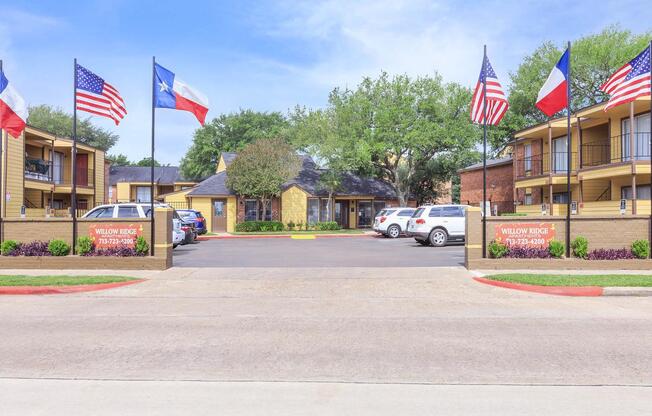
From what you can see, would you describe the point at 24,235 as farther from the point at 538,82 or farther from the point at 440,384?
the point at 538,82

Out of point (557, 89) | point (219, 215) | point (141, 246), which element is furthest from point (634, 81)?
point (219, 215)

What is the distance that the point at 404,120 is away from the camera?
3634 cm

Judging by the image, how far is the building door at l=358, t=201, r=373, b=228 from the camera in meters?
43.4

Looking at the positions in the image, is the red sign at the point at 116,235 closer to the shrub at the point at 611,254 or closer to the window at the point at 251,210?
the shrub at the point at 611,254

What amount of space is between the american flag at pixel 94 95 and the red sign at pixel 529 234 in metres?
12.0

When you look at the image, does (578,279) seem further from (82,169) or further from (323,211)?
(82,169)

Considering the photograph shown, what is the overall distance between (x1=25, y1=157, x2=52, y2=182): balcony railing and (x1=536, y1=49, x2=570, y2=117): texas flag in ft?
93.2

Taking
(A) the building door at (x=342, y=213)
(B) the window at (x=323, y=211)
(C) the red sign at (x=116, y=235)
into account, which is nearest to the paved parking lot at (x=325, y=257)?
(C) the red sign at (x=116, y=235)

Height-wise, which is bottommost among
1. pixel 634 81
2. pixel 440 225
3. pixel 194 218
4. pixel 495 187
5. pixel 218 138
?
pixel 440 225

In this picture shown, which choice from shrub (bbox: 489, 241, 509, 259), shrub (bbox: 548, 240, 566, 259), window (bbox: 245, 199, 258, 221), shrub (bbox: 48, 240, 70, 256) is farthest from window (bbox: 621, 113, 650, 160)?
window (bbox: 245, 199, 258, 221)

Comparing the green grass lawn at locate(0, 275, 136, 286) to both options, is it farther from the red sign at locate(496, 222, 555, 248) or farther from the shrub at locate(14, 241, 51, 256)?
the red sign at locate(496, 222, 555, 248)

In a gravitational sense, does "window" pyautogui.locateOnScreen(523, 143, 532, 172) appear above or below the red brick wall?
above

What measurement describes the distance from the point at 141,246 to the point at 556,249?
1198 centimetres

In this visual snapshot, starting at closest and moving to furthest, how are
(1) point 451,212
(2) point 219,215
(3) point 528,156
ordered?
(1) point 451,212, (3) point 528,156, (2) point 219,215
